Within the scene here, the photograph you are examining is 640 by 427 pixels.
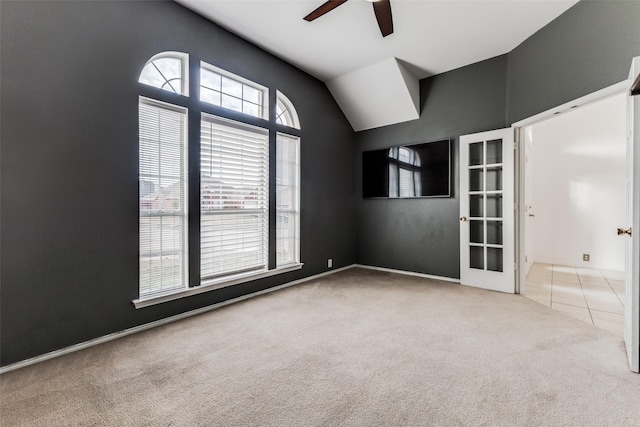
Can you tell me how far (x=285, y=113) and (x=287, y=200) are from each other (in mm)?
1236

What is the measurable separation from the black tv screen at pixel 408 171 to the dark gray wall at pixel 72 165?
3148 mm

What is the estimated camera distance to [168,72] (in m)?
2.77

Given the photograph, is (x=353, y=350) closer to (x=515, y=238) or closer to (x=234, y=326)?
(x=234, y=326)

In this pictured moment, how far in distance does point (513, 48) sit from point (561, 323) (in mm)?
3220

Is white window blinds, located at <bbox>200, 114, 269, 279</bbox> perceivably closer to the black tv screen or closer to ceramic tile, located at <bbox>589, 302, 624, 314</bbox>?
the black tv screen

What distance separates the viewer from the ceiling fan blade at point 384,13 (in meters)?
2.21

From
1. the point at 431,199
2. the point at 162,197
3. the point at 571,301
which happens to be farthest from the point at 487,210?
the point at 162,197

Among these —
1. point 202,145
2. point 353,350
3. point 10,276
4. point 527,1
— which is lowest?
point 353,350

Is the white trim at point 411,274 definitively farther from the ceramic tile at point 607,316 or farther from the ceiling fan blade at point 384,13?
the ceiling fan blade at point 384,13

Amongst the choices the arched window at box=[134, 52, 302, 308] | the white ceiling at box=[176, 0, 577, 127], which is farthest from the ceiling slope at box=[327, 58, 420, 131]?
the arched window at box=[134, 52, 302, 308]

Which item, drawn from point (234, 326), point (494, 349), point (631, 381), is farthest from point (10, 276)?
point (631, 381)

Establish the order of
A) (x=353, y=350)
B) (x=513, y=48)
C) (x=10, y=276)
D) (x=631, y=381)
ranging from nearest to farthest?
(x=631, y=381) → (x=10, y=276) → (x=353, y=350) → (x=513, y=48)

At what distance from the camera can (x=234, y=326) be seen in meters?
2.59

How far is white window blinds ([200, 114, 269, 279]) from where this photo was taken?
9.92 feet
